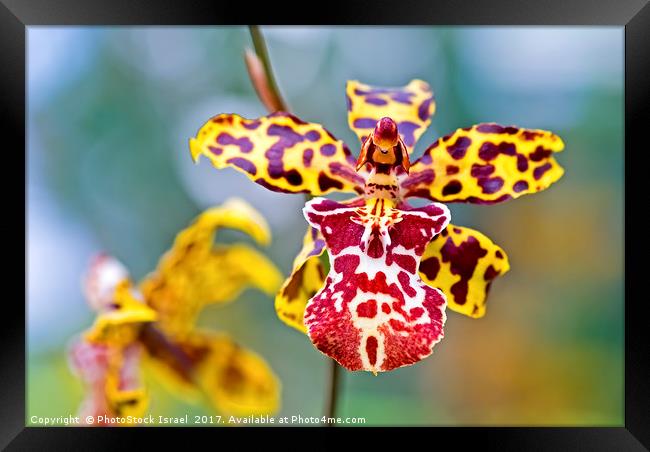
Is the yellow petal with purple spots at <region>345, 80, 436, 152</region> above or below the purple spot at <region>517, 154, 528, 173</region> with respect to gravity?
above

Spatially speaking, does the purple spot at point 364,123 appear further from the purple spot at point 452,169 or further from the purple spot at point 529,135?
the purple spot at point 529,135

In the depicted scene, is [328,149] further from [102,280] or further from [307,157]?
[102,280]

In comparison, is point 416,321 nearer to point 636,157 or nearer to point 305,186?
point 305,186

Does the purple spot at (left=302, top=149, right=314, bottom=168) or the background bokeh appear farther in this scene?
the background bokeh

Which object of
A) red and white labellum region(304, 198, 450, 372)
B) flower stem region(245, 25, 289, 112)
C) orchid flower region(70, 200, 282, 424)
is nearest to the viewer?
red and white labellum region(304, 198, 450, 372)

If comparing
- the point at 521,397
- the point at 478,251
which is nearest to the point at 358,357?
the point at 478,251

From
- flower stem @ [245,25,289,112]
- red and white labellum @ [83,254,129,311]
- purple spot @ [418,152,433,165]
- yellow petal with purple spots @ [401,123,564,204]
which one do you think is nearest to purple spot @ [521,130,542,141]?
yellow petal with purple spots @ [401,123,564,204]

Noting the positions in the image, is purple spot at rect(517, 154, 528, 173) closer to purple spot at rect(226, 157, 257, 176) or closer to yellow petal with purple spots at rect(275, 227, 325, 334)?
yellow petal with purple spots at rect(275, 227, 325, 334)
